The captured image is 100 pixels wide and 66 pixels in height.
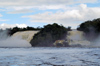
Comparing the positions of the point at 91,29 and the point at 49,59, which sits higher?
the point at 91,29

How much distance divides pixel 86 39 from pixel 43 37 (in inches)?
632

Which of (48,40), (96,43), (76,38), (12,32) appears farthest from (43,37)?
(12,32)

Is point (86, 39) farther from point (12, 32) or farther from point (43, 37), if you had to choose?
point (12, 32)

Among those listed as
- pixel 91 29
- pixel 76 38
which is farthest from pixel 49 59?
pixel 91 29

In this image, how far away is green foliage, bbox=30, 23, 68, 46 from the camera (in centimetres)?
9781

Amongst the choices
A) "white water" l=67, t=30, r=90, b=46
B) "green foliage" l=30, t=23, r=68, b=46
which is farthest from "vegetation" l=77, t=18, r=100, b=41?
"green foliage" l=30, t=23, r=68, b=46

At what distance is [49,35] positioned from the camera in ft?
329

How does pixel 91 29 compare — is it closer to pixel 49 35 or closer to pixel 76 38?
pixel 76 38

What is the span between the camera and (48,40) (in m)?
97.9

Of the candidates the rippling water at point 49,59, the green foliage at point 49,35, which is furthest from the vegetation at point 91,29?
the rippling water at point 49,59

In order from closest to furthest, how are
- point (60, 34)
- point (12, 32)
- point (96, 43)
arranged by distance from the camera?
point (96, 43)
point (60, 34)
point (12, 32)

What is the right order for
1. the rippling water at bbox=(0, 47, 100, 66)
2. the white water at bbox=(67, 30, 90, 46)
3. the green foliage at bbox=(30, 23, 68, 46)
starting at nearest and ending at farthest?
the rippling water at bbox=(0, 47, 100, 66) < the white water at bbox=(67, 30, 90, 46) < the green foliage at bbox=(30, 23, 68, 46)

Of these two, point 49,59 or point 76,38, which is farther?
point 76,38

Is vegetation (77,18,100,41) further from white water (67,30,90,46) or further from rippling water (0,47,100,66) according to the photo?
rippling water (0,47,100,66)
